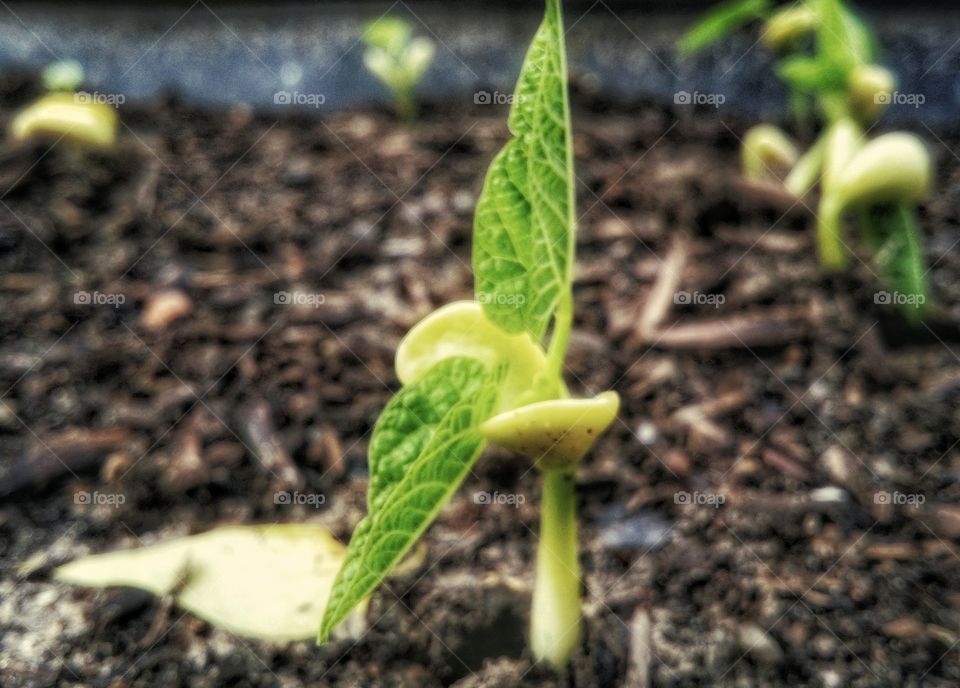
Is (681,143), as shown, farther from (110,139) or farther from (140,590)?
(140,590)

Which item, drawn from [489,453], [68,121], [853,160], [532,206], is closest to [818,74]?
[853,160]

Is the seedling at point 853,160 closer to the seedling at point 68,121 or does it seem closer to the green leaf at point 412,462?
the green leaf at point 412,462

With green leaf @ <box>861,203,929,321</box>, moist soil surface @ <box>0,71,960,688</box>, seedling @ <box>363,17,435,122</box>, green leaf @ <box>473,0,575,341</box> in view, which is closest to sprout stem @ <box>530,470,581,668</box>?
moist soil surface @ <box>0,71,960,688</box>

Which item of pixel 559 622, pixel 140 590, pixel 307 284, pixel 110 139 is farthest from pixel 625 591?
pixel 110 139

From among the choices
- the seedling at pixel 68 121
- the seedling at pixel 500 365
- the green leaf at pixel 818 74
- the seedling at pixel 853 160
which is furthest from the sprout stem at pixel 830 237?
the seedling at pixel 68 121

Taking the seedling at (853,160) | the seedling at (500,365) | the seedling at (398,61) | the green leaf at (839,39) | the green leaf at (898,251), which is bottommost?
the seedling at (500,365)

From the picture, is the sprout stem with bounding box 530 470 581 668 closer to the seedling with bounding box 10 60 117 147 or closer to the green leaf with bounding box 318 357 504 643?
the green leaf with bounding box 318 357 504 643

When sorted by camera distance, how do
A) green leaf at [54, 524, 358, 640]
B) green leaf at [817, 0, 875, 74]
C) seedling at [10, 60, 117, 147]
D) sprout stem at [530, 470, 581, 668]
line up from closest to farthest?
sprout stem at [530, 470, 581, 668], green leaf at [54, 524, 358, 640], green leaf at [817, 0, 875, 74], seedling at [10, 60, 117, 147]

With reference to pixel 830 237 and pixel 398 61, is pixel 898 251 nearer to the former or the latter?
pixel 830 237
